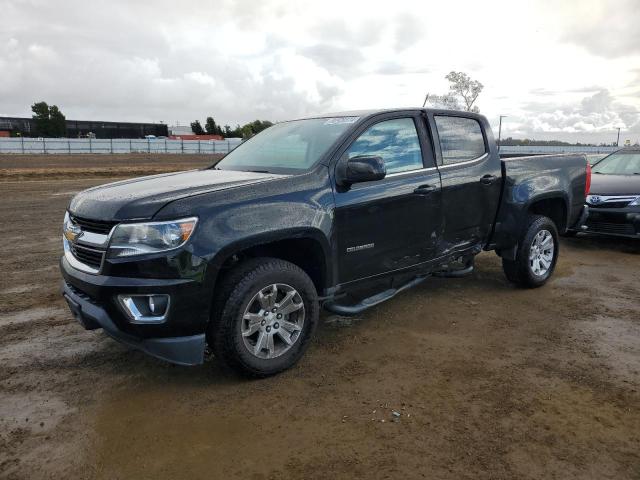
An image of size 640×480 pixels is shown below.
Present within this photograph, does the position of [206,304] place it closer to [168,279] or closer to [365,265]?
[168,279]

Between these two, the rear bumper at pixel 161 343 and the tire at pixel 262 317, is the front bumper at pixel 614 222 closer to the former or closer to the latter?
the tire at pixel 262 317

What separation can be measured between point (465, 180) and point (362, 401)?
8.12 ft

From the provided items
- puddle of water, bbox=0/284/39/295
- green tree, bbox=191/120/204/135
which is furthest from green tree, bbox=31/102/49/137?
puddle of water, bbox=0/284/39/295

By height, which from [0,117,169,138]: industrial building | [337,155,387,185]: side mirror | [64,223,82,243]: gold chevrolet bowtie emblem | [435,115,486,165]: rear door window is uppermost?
[0,117,169,138]: industrial building

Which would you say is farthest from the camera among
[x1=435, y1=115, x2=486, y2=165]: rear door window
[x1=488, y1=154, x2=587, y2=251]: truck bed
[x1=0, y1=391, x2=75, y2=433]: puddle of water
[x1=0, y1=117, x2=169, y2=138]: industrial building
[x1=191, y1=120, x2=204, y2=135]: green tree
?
[x1=191, y1=120, x2=204, y2=135]: green tree

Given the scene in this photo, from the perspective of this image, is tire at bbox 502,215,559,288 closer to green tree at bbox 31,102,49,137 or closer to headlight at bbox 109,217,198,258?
headlight at bbox 109,217,198,258

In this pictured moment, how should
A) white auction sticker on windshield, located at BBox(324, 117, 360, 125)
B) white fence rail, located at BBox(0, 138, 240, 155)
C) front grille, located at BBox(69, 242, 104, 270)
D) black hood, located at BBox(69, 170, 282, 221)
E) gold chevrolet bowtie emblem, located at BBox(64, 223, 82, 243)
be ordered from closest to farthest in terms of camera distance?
black hood, located at BBox(69, 170, 282, 221) < front grille, located at BBox(69, 242, 104, 270) < gold chevrolet bowtie emblem, located at BBox(64, 223, 82, 243) < white auction sticker on windshield, located at BBox(324, 117, 360, 125) < white fence rail, located at BBox(0, 138, 240, 155)

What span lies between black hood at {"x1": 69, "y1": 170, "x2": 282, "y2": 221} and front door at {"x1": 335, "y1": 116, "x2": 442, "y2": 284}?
2.19ft

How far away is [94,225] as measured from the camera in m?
3.40

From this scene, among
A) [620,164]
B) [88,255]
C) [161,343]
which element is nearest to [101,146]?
[620,164]

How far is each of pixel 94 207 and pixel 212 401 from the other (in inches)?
58.6

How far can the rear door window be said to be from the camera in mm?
4867

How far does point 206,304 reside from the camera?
3.29 metres

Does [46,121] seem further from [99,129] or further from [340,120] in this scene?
[340,120]
